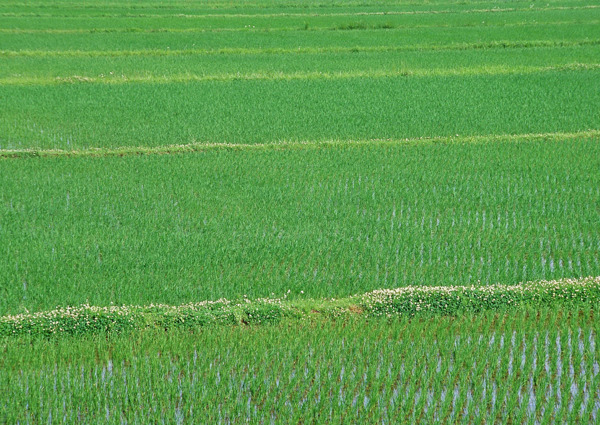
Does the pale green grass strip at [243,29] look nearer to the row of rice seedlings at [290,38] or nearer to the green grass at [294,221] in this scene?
the row of rice seedlings at [290,38]

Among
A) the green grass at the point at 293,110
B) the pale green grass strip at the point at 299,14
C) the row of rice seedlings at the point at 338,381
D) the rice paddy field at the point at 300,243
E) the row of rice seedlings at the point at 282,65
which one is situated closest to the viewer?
the row of rice seedlings at the point at 338,381

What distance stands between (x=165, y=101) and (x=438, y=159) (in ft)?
18.1

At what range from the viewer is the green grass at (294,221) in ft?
22.6

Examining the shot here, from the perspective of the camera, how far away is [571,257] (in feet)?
24.9

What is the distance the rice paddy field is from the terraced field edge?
0.02 meters

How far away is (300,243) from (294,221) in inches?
27.4

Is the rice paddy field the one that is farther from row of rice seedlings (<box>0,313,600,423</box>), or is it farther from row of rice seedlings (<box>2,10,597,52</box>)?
row of rice seedlings (<box>2,10,597,52</box>)

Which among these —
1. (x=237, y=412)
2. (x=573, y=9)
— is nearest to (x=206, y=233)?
(x=237, y=412)

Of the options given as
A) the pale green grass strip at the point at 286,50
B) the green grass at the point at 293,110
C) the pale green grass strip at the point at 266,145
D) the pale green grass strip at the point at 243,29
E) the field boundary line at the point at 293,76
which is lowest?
the pale green grass strip at the point at 266,145

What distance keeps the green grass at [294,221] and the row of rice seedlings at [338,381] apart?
917 mm

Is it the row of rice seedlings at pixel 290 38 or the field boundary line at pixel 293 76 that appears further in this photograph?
the row of rice seedlings at pixel 290 38

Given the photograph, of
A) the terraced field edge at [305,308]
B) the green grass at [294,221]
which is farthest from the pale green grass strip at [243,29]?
the terraced field edge at [305,308]

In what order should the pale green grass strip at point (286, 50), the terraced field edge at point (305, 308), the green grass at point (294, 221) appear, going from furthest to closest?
the pale green grass strip at point (286, 50) → the green grass at point (294, 221) → the terraced field edge at point (305, 308)

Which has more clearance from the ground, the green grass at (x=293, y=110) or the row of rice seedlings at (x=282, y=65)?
the row of rice seedlings at (x=282, y=65)
